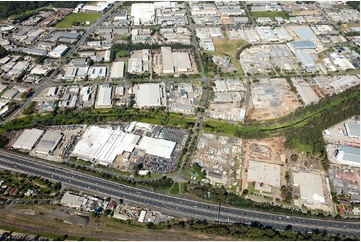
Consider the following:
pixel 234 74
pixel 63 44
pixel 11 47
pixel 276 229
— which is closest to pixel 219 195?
pixel 276 229

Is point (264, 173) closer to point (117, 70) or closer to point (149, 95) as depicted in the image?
point (149, 95)

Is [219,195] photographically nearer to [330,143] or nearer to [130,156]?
[130,156]

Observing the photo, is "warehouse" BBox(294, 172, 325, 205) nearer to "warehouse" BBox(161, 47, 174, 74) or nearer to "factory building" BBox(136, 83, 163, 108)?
"factory building" BBox(136, 83, 163, 108)

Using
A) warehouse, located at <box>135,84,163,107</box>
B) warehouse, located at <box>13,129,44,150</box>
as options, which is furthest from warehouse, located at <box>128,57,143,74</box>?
warehouse, located at <box>13,129,44,150</box>

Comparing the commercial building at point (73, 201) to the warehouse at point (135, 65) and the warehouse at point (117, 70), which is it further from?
the warehouse at point (135, 65)

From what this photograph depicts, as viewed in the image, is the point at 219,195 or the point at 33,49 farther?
the point at 33,49

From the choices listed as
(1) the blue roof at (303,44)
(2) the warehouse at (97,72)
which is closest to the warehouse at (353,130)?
(1) the blue roof at (303,44)
